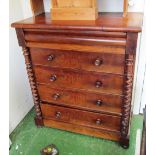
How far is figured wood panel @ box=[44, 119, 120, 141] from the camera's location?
1.57 m

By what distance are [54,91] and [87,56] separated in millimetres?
425

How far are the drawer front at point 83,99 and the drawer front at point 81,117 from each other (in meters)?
0.05

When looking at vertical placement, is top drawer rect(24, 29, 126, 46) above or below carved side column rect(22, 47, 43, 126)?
above

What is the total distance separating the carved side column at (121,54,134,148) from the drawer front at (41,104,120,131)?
53mm

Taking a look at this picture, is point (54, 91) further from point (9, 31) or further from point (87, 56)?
point (9, 31)

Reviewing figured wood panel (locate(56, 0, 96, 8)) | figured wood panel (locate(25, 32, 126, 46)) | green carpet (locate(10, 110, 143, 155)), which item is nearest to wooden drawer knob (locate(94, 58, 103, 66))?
figured wood panel (locate(25, 32, 126, 46))

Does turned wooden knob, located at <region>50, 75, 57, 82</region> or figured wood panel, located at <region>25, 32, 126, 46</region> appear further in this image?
turned wooden knob, located at <region>50, 75, 57, 82</region>

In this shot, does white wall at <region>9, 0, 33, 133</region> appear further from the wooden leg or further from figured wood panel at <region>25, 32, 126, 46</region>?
the wooden leg

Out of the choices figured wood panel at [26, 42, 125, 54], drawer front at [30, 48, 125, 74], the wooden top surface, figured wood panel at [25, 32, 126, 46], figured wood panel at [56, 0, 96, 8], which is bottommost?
drawer front at [30, 48, 125, 74]

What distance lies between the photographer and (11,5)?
157cm

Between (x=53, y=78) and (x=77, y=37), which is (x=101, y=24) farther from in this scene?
(x=53, y=78)

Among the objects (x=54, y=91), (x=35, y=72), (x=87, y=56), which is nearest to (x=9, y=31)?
(x=35, y=72)
